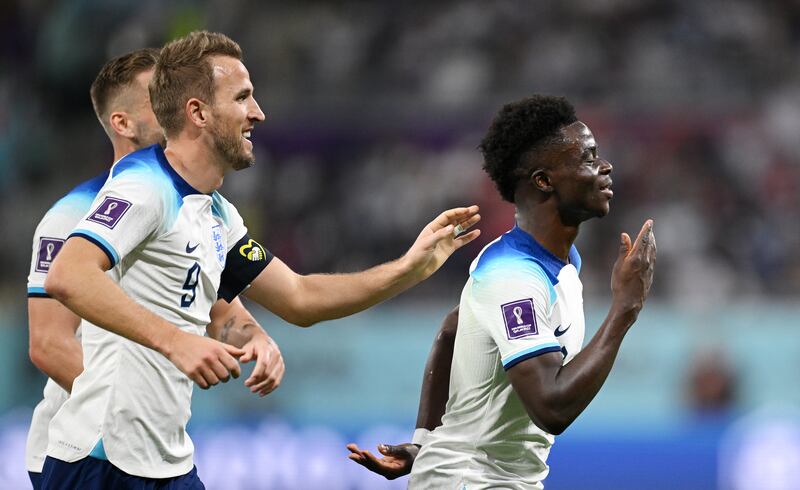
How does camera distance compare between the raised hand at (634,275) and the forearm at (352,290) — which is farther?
the forearm at (352,290)

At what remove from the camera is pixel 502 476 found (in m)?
4.41

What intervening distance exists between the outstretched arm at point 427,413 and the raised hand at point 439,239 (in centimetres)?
30

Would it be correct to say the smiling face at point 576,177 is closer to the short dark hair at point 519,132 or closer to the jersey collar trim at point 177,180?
the short dark hair at point 519,132

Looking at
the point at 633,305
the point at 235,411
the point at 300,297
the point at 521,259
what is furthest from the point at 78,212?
the point at 235,411

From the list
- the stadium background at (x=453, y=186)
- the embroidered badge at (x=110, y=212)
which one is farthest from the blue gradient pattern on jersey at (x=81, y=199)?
the stadium background at (x=453, y=186)

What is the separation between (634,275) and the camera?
4.22 m

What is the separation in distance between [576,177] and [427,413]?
1096 mm

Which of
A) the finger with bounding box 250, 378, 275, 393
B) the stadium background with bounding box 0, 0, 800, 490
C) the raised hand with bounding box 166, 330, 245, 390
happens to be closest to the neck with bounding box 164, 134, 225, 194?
the finger with bounding box 250, 378, 275, 393

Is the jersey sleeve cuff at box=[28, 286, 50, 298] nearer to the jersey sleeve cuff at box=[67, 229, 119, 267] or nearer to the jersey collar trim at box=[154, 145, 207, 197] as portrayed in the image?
the jersey collar trim at box=[154, 145, 207, 197]

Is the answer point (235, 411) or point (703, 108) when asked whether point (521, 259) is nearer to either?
point (235, 411)

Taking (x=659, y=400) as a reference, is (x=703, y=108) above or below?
above

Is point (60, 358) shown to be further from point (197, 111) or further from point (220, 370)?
point (220, 370)

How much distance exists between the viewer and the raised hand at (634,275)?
4180mm

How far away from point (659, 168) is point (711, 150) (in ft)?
2.09
